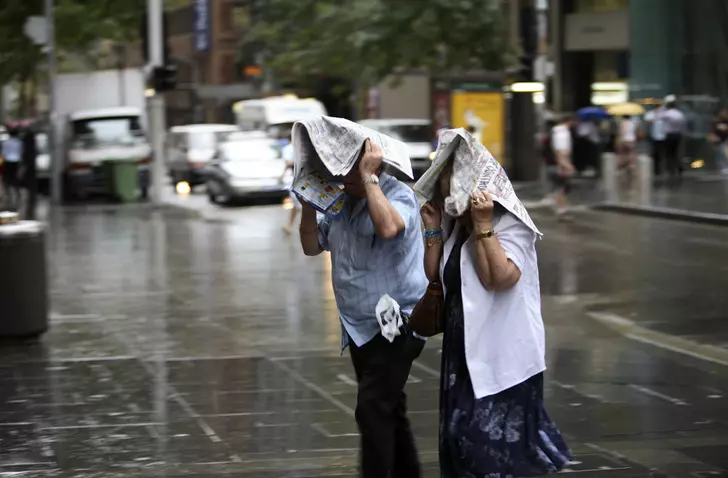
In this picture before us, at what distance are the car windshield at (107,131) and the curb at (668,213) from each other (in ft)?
43.1

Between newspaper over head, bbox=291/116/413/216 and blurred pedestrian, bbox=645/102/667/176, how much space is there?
2596 cm

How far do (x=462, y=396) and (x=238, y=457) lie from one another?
221cm

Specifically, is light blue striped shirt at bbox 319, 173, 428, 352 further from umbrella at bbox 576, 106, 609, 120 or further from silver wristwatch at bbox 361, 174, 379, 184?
umbrella at bbox 576, 106, 609, 120

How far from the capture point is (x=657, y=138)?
3059cm

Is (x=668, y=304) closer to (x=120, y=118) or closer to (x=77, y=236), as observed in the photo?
(x=77, y=236)

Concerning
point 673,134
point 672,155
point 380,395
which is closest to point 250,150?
point 673,134

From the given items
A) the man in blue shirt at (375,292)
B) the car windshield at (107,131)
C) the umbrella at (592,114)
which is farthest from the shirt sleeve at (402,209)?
the umbrella at (592,114)

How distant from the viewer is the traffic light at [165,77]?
91.8 ft

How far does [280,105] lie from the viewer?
4006 centimetres

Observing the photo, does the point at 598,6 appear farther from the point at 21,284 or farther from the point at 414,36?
the point at 21,284

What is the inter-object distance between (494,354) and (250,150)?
25476 mm

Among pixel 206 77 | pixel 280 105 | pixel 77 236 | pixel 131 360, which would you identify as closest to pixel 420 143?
pixel 280 105

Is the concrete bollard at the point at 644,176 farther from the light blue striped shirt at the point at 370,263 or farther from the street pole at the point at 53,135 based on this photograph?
the light blue striped shirt at the point at 370,263

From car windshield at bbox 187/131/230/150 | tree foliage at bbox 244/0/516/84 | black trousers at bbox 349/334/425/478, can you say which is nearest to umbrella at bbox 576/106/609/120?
tree foliage at bbox 244/0/516/84
